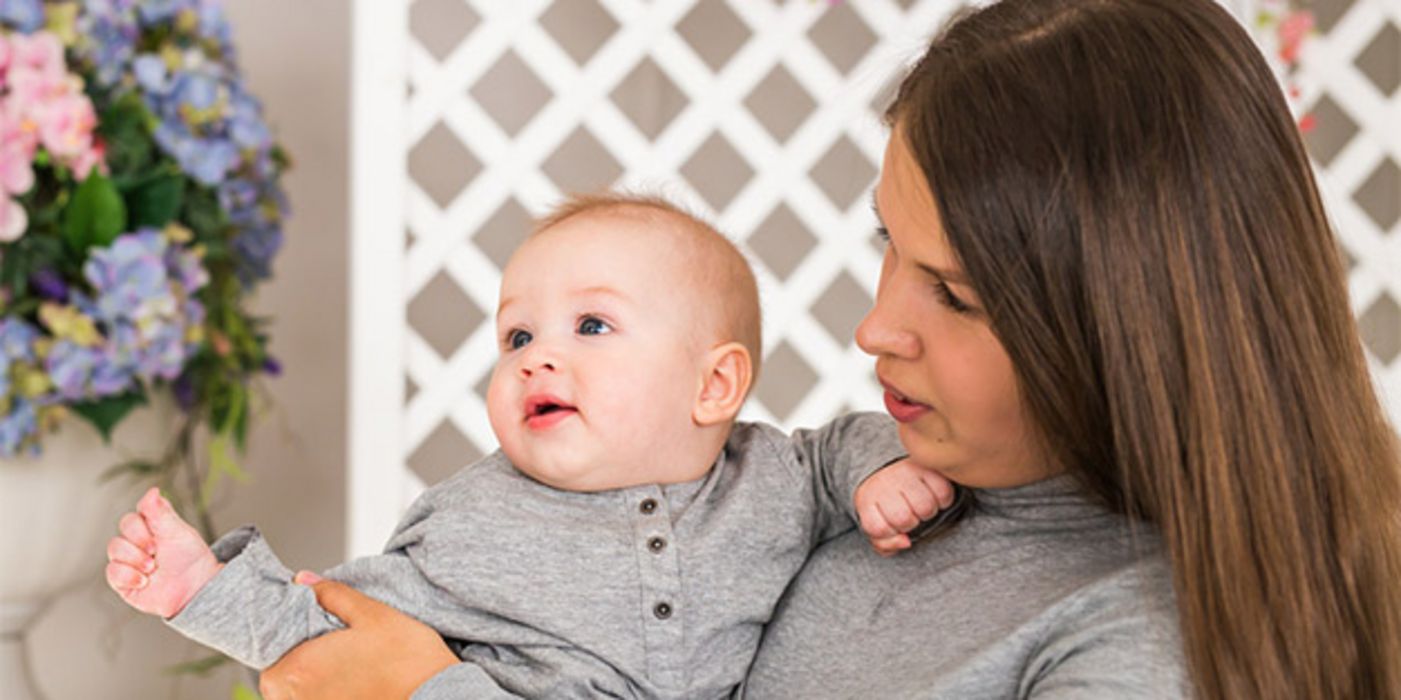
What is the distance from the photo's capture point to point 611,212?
4.20 feet

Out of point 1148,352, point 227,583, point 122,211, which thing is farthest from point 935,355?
point 122,211

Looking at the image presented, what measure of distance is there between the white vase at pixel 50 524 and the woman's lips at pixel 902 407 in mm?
1325

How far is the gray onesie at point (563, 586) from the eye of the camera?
1.11 metres

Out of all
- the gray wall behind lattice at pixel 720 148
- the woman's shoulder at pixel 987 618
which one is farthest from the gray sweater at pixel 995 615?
the gray wall behind lattice at pixel 720 148

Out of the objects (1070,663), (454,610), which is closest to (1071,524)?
(1070,663)

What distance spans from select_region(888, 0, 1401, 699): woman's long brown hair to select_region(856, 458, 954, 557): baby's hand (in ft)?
0.53

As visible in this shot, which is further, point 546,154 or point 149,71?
point 546,154

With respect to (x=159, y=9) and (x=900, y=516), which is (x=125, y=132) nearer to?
(x=159, y=9)

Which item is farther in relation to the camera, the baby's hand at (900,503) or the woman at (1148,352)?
the baby's hand at (900,503)

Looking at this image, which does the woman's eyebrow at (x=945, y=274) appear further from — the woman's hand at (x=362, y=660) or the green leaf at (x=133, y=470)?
the green leaf at (x=133, y=470)

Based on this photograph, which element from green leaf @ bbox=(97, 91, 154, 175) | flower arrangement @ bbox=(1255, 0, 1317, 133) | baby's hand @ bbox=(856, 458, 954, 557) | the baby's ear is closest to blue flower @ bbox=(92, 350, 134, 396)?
green leaf @ bbox=(97, 91, 154, 175)

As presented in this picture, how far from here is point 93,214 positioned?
1.91 m

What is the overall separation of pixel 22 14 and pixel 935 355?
1346mm

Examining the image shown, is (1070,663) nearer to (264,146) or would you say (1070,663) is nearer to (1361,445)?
(1361,445)
